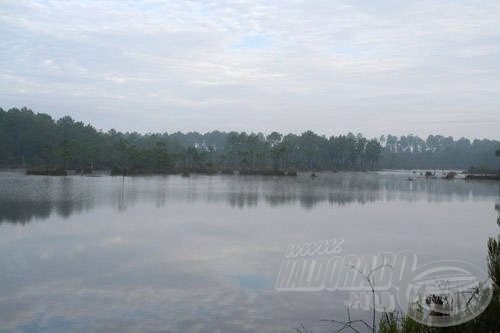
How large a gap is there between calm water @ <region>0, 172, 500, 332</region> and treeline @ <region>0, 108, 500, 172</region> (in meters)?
45.1

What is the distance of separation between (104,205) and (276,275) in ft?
39.5

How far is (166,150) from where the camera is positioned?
218ft

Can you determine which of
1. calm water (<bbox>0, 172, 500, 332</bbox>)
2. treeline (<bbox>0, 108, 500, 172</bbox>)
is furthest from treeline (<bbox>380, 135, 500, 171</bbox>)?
calm water (<bbox>0, 172, 500, 332</bbox>)

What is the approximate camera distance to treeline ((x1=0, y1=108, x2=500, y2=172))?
6419cm

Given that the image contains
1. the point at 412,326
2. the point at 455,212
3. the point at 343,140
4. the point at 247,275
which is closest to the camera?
the point at 412,326

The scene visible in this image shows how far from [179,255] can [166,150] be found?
189ft

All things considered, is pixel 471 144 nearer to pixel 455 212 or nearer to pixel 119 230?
pixel 455 212

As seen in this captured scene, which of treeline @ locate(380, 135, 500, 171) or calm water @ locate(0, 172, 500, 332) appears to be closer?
calm water @ locate(0, 172, 500, 332)

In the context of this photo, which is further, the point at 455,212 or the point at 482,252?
the point at 455,212

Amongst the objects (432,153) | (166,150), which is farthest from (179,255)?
(432,153)

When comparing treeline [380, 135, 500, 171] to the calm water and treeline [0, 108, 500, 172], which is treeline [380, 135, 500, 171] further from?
the calm water

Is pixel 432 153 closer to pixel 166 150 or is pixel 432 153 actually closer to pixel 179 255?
pixel 166 150

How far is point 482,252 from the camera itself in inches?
438

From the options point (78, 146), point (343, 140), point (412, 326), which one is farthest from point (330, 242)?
point (343, 140)
